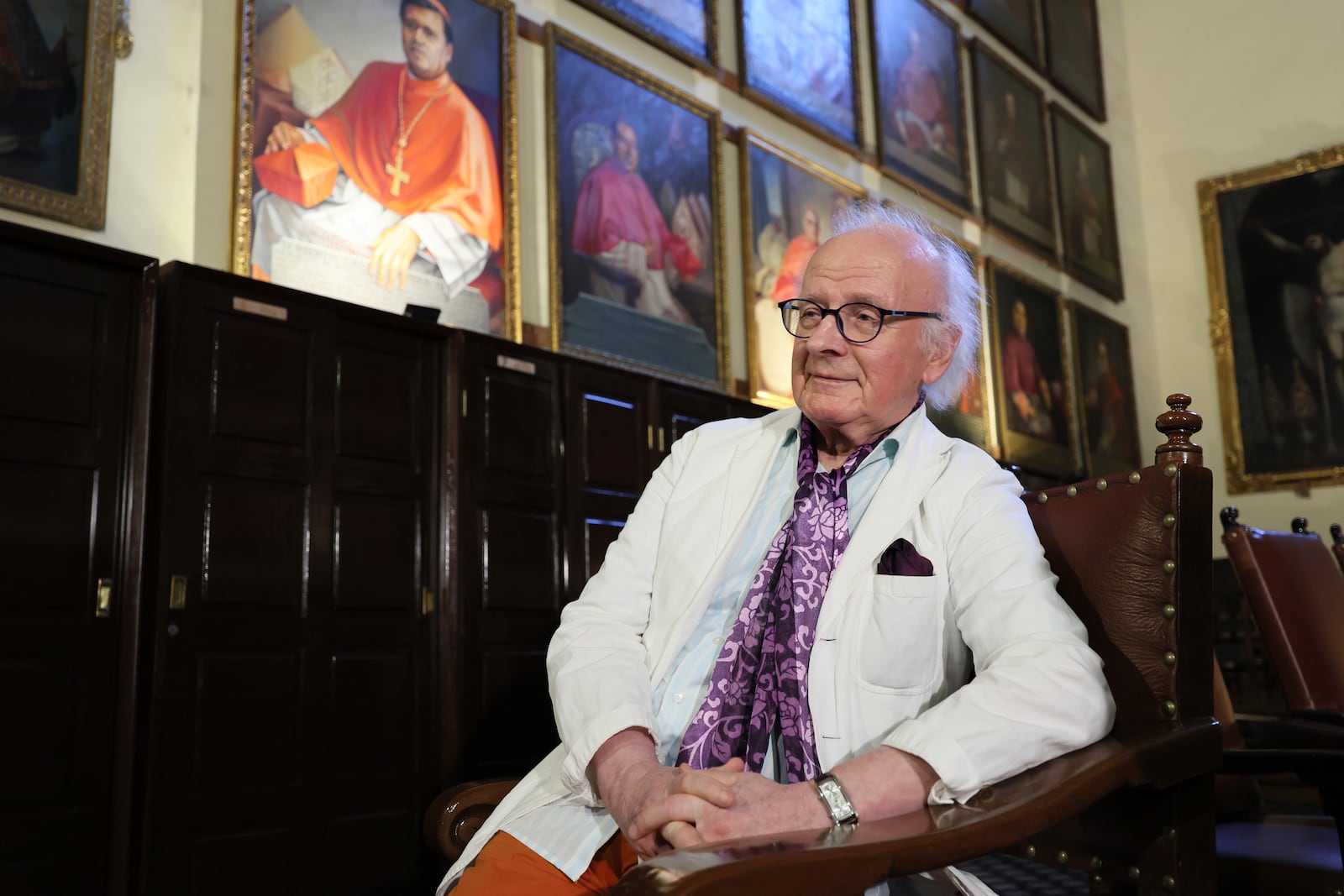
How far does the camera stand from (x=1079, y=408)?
11680 millimetres

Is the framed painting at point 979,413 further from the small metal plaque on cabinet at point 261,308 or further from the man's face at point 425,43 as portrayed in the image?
the small metal plaque on cabinet at point 261,308

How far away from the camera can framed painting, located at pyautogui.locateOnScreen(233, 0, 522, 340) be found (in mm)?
5309

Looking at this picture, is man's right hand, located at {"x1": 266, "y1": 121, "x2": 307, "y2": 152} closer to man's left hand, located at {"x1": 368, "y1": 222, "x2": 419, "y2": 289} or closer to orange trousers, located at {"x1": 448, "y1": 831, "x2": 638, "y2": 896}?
man's left hand, located at {"x1": 368, "y1": 222, "x2": 419, "y2": 289}

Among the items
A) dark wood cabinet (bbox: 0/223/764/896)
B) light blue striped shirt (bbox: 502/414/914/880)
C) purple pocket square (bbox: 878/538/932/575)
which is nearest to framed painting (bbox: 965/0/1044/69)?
dark wood cabinet (bbox: 0/223/764/896)

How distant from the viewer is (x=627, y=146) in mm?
7223

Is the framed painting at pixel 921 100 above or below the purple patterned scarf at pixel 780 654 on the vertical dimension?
above

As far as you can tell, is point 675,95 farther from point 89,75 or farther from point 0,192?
point 0,192

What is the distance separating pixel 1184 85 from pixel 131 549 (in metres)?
13.0

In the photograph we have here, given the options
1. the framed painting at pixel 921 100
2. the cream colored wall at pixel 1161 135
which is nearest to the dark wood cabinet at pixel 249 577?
the cream colored wall at pixel 1161 135

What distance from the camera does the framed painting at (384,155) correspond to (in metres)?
5.31

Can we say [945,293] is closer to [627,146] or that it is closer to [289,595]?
[289,595]

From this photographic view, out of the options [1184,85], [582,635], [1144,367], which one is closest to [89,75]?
[582,635]

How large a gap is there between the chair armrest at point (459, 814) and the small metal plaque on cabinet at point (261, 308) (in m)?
3.02

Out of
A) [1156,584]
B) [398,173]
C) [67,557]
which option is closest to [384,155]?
[398,173]
